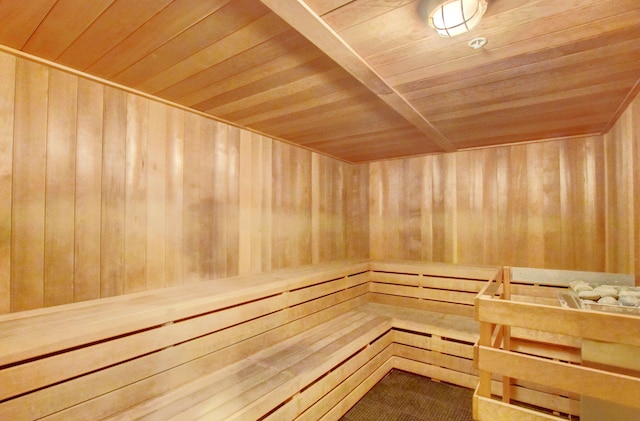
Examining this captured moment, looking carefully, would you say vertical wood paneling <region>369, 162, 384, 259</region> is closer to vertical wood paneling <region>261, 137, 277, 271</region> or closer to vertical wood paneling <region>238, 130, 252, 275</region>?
vertical wood paneling <region>261, 137, 277, 271</region>

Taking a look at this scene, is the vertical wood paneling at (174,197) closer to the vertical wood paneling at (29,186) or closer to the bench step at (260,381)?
the vertical wood paneling at (29,186)

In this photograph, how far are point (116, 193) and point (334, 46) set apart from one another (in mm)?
1749

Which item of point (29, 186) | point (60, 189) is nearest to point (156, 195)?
point (60, 189)

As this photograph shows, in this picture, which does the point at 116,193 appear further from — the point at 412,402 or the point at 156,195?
the point at 412,402

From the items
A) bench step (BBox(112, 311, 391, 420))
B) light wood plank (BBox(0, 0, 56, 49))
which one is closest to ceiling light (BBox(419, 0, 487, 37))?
light wood plank (BBox(0, 0, 56, 49))

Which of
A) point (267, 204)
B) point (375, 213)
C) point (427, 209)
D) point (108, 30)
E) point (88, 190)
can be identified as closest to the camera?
point (108, 30)

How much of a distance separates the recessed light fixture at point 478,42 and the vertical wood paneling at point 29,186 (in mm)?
2397

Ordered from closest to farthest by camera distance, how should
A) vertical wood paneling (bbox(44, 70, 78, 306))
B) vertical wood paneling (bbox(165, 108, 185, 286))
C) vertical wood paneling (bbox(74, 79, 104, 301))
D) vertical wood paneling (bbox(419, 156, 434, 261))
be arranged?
vertical wood paneling (bbox(44, 70, 78, 306)) < vertical wood paneling (bbox(74, 79, 104, 301)) < vertical wood paneling (bbox(165, 108, 185, 286)) < vertical wood paneling (bbox(419, 156, 434, 261))

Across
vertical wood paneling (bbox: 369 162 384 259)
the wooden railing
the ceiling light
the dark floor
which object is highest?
the ceiling light

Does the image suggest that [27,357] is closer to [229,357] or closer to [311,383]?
[229,357]

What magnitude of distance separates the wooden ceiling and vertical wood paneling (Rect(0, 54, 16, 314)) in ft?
0.53

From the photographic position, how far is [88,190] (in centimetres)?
195

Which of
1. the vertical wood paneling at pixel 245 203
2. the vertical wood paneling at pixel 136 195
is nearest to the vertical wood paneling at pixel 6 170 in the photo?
the vertical wood paneling at pixel 136 195

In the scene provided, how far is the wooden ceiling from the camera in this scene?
4.16 feet
